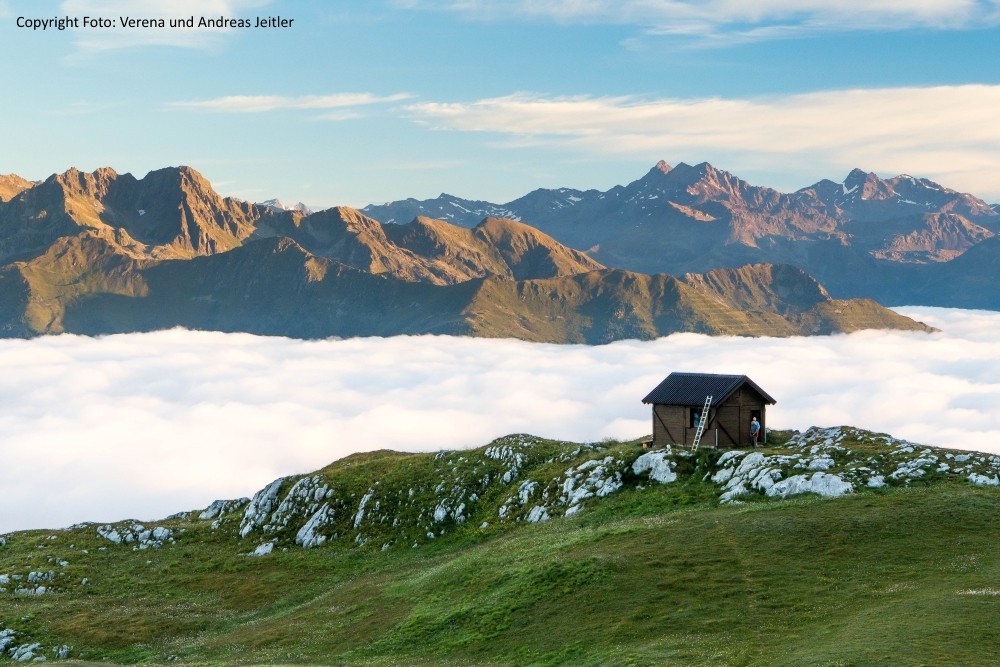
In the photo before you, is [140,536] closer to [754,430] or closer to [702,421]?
[702,421]

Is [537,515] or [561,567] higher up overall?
Answer: [561,567]

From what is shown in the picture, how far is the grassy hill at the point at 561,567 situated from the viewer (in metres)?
38.3

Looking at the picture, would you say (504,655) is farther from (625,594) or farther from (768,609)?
(768,609)

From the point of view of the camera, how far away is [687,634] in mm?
37906

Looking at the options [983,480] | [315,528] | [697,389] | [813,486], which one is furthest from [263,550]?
[983,480]

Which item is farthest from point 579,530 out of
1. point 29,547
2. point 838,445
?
point 29,547

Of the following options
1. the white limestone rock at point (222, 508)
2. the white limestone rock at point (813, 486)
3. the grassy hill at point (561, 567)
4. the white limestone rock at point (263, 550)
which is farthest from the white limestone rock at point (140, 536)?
the white limestone rock at point (813, 486)

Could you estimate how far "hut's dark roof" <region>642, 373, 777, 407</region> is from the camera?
255 ft

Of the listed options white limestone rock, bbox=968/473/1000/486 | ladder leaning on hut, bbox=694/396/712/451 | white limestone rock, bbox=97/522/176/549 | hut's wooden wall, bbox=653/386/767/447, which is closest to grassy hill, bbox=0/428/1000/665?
white limestone rock, bbox=968/473/1000/486

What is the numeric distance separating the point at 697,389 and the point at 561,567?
35370 millimetres

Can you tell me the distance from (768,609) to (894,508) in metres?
16.1

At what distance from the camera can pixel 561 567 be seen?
161 feet

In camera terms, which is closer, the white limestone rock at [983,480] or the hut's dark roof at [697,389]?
the white limestone rock at [983,480]

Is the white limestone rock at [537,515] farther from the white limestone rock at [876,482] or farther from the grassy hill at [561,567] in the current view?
the white limestone rock at [876,482]
